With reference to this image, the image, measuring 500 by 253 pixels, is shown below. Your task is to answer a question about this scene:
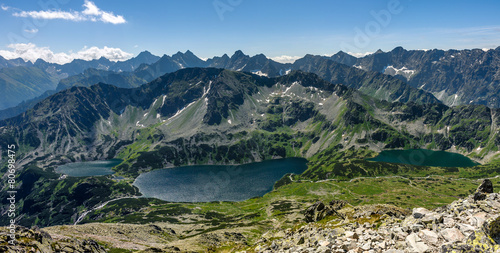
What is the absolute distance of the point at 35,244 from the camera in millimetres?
59562

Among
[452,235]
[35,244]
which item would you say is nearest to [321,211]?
[452,235]

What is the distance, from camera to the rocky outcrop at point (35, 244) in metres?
53.9

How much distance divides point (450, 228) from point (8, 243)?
77.8 m

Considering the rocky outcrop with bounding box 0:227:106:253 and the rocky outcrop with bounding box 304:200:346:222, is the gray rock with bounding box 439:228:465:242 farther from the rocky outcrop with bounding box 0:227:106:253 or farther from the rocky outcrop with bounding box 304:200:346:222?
the rocky outcrop with bounding box 0:227:106:253

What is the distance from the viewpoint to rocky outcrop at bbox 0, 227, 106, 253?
5394cm

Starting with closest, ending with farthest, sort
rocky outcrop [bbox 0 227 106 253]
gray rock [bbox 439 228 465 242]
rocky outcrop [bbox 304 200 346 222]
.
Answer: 1. gray rock [bbox 439 228 465 242]
2. rocky outcrop [bbox 0 227 106 253]
3. rocky outcrop [bbox 304 200 346 222]

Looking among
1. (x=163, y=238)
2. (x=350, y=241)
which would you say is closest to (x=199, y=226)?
(x=163, y=238)

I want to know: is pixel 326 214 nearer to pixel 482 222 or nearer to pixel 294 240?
pixel 294 240

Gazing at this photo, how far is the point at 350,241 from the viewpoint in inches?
1010

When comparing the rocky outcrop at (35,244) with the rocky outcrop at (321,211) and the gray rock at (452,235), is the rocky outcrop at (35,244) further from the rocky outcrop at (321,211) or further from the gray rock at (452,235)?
the gray rock at (452,235)

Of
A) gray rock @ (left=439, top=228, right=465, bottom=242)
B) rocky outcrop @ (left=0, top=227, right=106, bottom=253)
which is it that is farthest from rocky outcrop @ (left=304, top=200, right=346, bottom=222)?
rocky outcrop @ (left=0, top=227, right=106, bottom=253)

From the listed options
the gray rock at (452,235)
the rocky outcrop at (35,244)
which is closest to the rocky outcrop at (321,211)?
the gray rock at (452,235)

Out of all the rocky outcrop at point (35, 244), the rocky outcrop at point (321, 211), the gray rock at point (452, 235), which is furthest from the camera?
the rocky outcrop at point (321, 211)

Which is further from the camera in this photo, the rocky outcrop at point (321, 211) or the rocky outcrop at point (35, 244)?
the rocky outcrop at point (321, 211)
